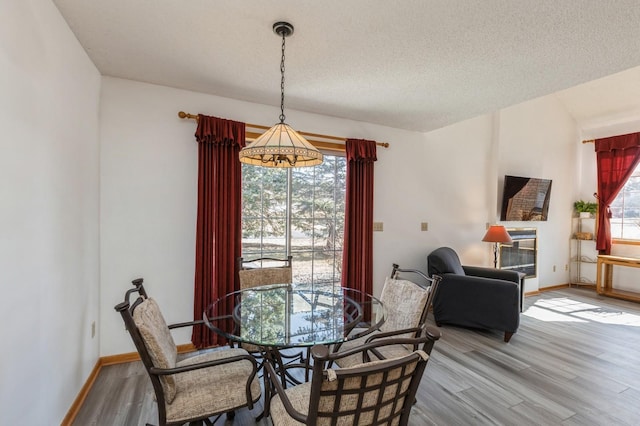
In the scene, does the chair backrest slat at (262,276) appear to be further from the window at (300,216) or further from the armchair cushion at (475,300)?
the armchair cushion at (475,300)

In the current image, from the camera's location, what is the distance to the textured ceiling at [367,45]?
67.6 inches

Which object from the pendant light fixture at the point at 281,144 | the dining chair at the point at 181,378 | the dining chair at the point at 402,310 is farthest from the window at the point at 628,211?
the dining chair at the point at 181,378

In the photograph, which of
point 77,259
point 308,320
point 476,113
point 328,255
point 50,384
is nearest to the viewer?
point 50,384

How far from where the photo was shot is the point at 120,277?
8.80 feet

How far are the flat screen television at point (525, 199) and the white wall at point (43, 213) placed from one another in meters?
5.39

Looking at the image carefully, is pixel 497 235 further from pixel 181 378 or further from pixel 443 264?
pixel 181 378

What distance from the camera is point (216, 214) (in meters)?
2.91

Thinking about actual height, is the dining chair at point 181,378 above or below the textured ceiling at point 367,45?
below

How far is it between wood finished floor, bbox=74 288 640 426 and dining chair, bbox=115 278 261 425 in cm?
57

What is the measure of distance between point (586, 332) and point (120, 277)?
199 inches

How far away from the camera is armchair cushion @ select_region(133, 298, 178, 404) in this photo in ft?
4.44

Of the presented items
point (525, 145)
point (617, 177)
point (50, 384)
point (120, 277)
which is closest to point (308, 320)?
point (50, 384)

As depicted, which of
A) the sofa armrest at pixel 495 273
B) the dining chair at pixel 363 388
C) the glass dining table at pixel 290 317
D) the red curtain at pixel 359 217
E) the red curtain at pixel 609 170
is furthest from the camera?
the red curtain at pixel 609 170

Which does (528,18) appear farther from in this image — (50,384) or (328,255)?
(50,384)
